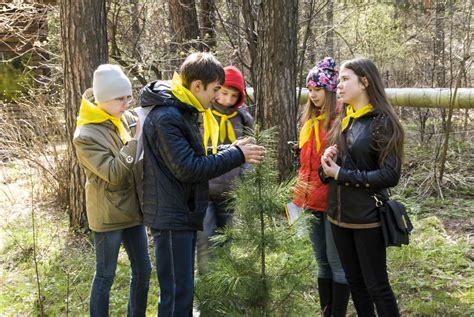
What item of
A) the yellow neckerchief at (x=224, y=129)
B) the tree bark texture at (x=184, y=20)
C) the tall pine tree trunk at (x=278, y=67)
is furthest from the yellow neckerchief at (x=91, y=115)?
the tree bark texture at (x=184, y=20)

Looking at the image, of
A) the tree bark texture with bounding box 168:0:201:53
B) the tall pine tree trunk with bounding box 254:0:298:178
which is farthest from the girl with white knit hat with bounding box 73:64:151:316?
the tree bark texture with bounding box 168:0:201:53

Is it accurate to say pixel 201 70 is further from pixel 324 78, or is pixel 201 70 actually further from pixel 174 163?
pixel 324 78

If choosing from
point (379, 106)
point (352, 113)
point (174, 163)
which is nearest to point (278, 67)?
point (352, 113)

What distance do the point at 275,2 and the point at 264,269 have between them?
368 centimetres

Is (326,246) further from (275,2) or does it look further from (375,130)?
(275,2)

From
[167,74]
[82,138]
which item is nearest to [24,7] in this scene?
[167,74]

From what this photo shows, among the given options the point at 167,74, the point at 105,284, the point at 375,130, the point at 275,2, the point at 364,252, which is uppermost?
the point at 275,2

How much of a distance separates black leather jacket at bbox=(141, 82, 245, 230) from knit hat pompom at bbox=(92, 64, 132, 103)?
15.0 inches

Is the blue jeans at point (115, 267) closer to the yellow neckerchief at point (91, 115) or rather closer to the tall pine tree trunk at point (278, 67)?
the yellow neckerchief at point (91, 115)

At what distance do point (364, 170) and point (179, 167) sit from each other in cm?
104

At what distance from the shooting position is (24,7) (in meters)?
7.10

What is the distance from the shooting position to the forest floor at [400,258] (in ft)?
12.4

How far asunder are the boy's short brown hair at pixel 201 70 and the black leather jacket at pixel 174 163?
0.44 ft

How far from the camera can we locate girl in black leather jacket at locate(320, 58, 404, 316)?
8.87ft
